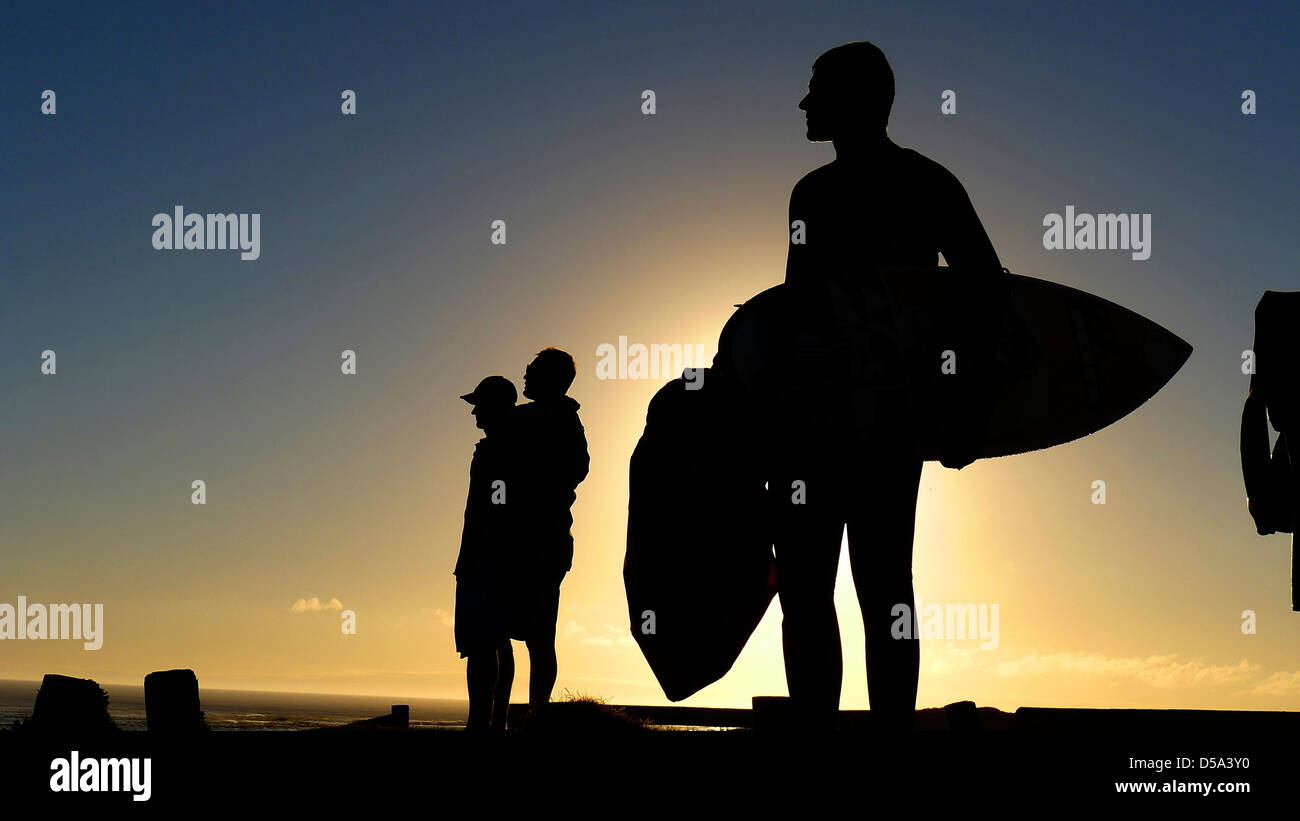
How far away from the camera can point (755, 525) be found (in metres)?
3.29

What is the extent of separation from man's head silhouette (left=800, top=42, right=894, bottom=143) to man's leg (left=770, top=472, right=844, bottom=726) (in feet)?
3.72

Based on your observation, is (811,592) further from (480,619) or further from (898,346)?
(480,619)

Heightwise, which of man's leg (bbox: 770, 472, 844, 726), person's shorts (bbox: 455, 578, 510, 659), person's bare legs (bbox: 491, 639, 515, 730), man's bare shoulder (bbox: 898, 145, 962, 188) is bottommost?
person's bare legs (bbox: 491, 639, 515, 730)

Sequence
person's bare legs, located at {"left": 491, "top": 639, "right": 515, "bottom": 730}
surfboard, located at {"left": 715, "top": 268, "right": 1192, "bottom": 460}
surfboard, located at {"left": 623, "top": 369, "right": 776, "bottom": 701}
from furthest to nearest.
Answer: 1. person's bare legs, located at {"left": 491, "top": 639, "right": 515, "bottom": 730}
2. surfboard, located at {"left": 623, "top": 369, "right": 776, "bottom": 701}
3. surfboard, located at {"left": 715, "top": 268, "right": 1192, "bottom": 460}

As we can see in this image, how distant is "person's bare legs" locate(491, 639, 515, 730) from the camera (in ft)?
16.1

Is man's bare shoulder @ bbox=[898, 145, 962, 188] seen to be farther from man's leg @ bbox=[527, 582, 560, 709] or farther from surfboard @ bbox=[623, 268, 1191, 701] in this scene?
man's leg @ bbox=[527, 582, 560, 709]

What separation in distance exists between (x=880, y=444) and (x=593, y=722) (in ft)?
3.55

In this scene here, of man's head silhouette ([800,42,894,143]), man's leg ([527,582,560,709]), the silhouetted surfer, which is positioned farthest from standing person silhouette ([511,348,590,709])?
the silhouetted surfer

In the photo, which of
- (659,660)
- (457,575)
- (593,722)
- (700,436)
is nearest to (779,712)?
(659,660)

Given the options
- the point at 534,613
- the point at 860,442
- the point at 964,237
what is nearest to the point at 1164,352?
the point at 964,237

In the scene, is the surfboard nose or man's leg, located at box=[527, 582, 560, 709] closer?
the surfboard nose

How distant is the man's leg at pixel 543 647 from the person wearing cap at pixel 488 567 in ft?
0.46

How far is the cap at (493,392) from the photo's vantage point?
527 cm
